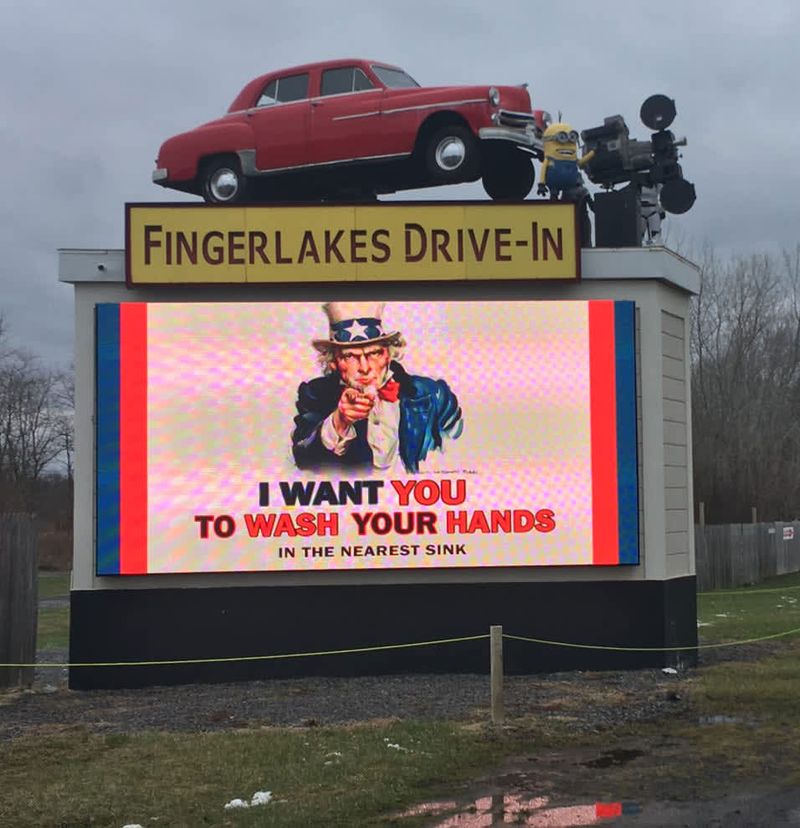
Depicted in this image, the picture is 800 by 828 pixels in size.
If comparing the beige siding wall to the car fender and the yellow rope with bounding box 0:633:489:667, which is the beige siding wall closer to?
the yellow rope with bounding box 0:633:489:667

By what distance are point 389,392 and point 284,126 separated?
5.21m

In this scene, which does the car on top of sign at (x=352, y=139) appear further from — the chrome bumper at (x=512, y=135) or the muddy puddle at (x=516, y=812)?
the muddy puddle at (x=516, y=812)

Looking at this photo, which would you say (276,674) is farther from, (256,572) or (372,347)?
(372,347)

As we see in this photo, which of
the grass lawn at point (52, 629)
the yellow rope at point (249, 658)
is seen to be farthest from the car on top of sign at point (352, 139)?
the grass lawn at point (52, 629)

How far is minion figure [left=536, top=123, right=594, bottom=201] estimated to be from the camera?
18.0 m

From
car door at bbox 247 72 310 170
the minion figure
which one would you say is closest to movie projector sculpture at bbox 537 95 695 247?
the minion figure

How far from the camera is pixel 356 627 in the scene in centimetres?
1573

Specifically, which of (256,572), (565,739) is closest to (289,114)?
(256,572)

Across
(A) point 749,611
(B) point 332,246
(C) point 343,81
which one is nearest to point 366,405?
(B) point 332,246

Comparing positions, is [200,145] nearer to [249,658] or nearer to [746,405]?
[249,658]

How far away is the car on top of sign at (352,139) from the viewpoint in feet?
58.1

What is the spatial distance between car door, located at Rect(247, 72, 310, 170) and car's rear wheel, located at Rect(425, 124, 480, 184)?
1.99 meters

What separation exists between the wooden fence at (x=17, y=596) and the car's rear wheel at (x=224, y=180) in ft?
19.3

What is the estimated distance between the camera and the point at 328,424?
51.8 ft
